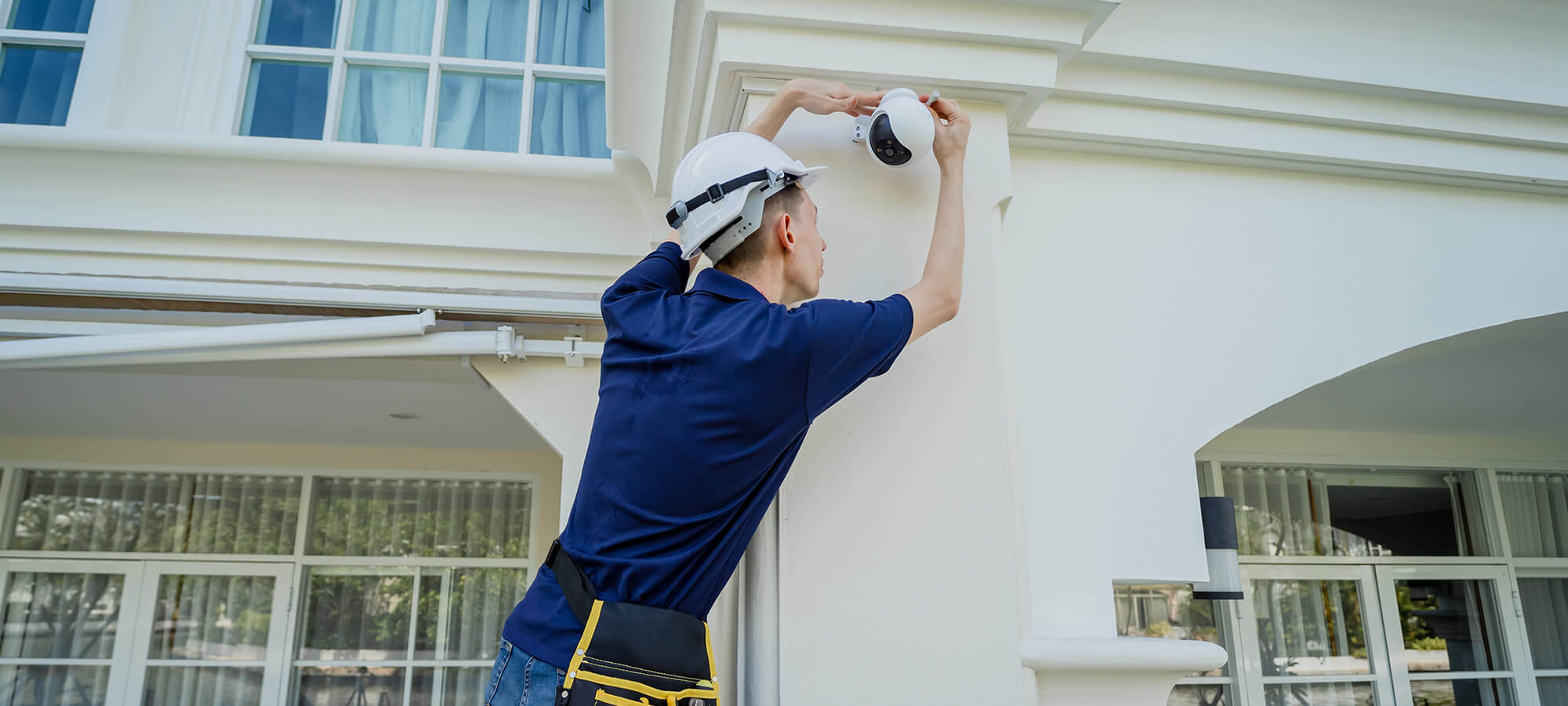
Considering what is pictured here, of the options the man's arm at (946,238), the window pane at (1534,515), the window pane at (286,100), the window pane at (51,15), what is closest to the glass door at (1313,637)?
the window pane at (1534,515)

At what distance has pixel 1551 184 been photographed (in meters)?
2.10

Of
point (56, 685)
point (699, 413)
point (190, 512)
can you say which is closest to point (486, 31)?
point (699, 413)

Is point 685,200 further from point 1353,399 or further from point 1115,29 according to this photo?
point 1353,399

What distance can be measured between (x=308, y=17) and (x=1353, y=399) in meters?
4.59

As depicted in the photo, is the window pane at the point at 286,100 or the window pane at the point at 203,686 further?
the window pane at the point at 203,686

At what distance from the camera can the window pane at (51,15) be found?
2959mm

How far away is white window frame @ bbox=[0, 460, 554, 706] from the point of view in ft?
15.4

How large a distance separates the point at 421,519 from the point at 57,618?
1884 millimetres

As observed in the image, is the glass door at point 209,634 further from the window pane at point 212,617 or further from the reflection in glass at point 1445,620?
the reflection in glass at point 1445,620

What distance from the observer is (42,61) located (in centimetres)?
290

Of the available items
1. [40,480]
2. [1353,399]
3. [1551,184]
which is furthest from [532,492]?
[1551,184]

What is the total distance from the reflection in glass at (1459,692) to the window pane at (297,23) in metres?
6.33

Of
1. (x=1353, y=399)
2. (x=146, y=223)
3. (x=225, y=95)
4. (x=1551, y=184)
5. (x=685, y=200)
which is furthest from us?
(x=1353, y=399)

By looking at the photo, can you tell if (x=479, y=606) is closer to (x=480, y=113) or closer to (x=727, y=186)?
(x=480, y=113)
